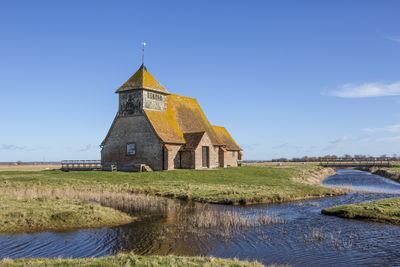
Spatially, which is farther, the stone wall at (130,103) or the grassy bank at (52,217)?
the stone wall at (130,103)

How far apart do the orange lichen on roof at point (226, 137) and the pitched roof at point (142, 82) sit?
1501 centimetres

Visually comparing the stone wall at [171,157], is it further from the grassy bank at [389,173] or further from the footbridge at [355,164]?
the footbridge at [355,164]

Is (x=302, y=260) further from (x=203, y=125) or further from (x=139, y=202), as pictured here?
(x=203, y=125)

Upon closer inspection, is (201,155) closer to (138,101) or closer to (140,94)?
(138,101)

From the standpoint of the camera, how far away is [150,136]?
42219mm

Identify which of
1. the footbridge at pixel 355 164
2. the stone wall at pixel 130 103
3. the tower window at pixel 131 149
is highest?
the stone wall at pixel 130 103

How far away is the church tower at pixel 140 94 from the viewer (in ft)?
143

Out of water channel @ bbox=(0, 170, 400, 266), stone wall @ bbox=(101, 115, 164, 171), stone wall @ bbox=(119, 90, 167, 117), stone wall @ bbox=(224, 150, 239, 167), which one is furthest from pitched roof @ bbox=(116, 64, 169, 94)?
water channel @ bbox=(0, 170, 400, 266)

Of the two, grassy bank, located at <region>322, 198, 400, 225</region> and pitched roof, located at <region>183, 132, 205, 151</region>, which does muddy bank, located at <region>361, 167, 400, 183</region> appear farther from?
grassy bank, located at <region>322, 198, 400, 225</region>

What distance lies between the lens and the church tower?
1713 inches

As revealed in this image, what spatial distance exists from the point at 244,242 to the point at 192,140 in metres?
30.8

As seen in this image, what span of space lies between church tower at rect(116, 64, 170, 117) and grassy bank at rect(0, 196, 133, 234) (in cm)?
2540

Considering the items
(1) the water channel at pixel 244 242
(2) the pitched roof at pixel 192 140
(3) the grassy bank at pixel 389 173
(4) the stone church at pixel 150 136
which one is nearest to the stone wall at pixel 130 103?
(4) the stone church at pixel 150 136

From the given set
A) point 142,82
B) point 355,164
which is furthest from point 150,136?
point 355,164
